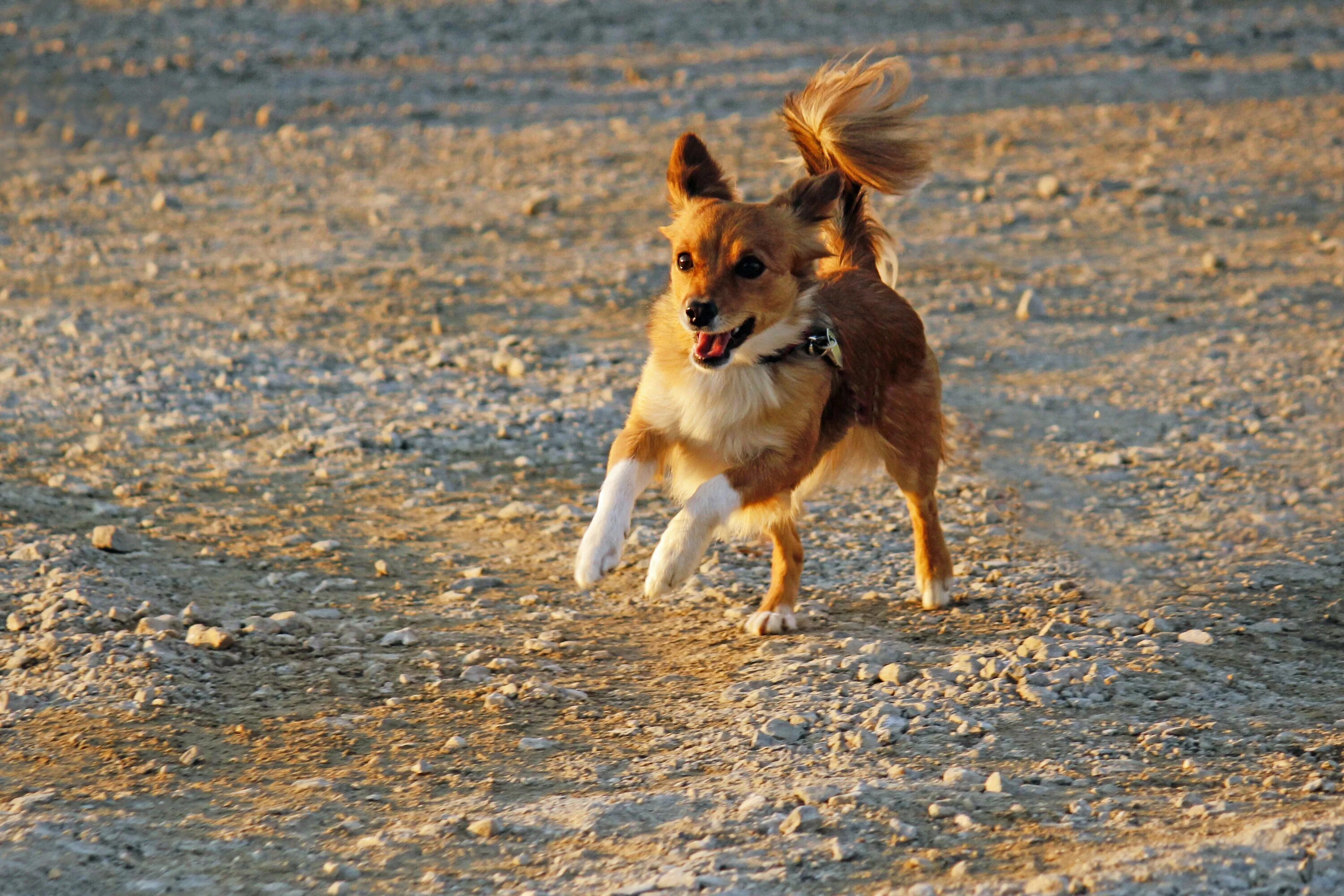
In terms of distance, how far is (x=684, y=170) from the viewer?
19.0 feet

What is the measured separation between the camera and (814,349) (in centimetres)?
549

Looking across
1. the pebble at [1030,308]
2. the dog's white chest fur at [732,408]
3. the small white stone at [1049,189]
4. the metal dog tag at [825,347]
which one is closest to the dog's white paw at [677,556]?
the dog's white chest fur at [732,408]

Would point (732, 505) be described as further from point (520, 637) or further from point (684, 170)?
point (684, 170)

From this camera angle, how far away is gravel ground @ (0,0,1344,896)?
4184mm

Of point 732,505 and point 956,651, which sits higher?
point 732,505

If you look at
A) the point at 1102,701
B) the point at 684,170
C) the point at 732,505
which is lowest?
the point at 1102,701

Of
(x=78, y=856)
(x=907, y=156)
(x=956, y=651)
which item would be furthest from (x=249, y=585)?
(x=907, y=156)

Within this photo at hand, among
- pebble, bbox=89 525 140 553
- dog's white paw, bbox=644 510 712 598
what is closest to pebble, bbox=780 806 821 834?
dog's white paw, bbox=644 510 712 598

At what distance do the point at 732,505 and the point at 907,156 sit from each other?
1755mm

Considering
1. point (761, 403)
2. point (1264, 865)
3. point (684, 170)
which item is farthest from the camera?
point (684, 170)

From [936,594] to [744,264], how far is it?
154cm

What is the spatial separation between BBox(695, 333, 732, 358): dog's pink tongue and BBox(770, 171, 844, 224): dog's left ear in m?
0.61

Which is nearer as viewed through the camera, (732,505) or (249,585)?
(732,505)

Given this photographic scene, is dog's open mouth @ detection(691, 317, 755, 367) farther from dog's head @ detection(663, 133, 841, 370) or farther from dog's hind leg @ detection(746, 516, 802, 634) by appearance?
dog's hind leg @ detection(746, 516, 802, 634)
